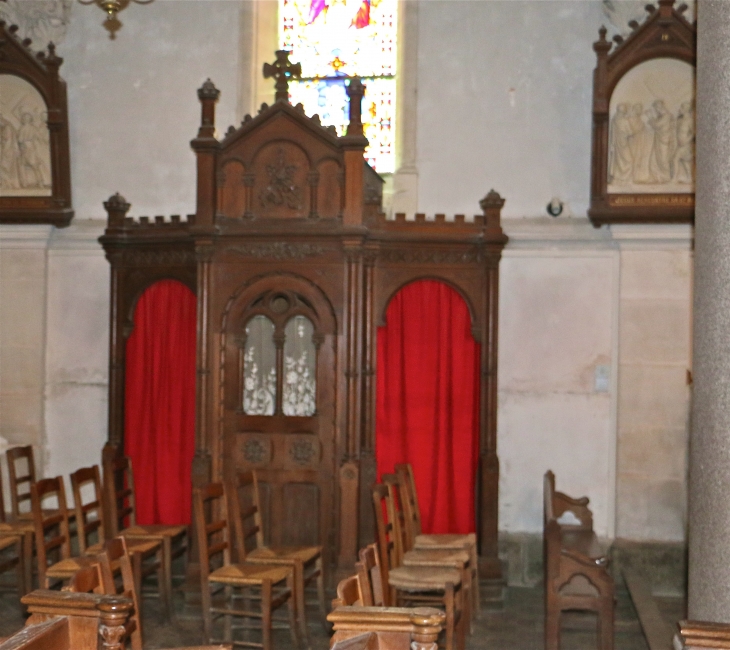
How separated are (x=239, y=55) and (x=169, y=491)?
3484 millimetres

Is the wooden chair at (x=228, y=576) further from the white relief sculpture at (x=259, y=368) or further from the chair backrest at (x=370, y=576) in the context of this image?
the chair backrest at (x=370, y=576)

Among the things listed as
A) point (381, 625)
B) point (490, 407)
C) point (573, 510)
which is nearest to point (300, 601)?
point (490, 407)

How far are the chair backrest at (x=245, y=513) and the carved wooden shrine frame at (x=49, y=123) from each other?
296 centimetres

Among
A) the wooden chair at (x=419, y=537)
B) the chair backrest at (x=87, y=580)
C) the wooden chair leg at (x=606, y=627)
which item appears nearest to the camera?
the chair backrest at (x=87, y=580)

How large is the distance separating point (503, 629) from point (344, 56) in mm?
4760

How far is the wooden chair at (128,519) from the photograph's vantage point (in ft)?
21.7

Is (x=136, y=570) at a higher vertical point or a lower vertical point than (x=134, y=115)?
lower

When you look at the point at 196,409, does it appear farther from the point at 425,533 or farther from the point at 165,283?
the point at 425,533

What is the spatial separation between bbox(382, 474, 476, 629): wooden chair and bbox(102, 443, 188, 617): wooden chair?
1546 millimetres

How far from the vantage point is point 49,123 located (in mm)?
8055

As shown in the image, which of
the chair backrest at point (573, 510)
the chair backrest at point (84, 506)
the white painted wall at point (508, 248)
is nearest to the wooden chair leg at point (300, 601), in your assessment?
the chair backrest at point (84, 506)

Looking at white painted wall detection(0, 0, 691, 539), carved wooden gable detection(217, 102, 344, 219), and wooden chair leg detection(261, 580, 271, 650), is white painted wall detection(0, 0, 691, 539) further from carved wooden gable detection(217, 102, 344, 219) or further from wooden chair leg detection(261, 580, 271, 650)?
wooden chair leg detection(261, 580, 271, 650)

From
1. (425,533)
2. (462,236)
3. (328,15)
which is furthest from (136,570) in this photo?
(328,15)

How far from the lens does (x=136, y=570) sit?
6.21 meters
